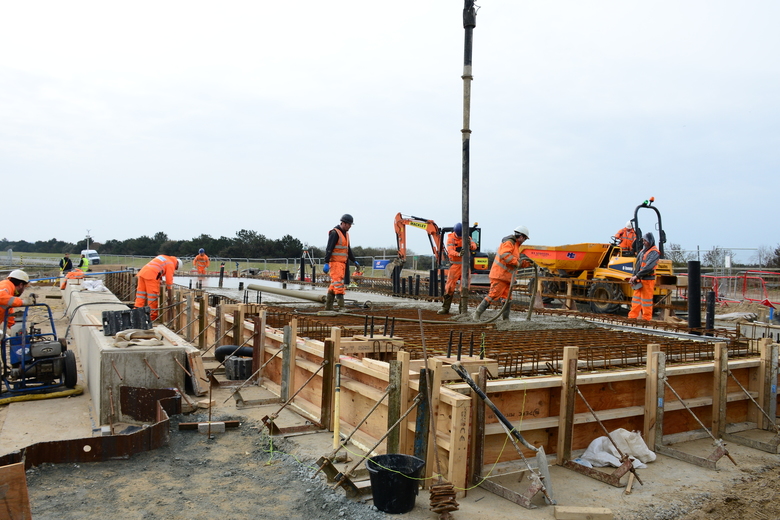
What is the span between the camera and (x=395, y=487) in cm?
403

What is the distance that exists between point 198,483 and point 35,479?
1275mm

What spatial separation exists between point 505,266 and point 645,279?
3111mm

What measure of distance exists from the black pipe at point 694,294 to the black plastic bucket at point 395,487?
6.36m

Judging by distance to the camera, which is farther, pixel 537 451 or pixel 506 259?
pixel 506 259

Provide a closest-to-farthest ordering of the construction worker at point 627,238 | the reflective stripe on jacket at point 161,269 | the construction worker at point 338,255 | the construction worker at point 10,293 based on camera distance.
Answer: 1. the construction worker at point 10,293
2. the construction worker at point 338,255
3. the reflective stripe on jacket at point 161,269
4. the construction worker at point 627,238

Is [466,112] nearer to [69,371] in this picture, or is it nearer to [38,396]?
[69,371]

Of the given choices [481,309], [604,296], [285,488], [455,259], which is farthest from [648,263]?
[285,488]

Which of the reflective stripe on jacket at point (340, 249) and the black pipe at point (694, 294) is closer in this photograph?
the black pipe at point (694, 294)

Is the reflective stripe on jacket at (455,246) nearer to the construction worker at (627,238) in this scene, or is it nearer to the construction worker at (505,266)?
the construction worker at (505,266)

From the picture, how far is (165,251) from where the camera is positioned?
13172 millimetres

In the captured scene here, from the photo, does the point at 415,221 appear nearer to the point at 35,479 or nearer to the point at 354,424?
the point at 354,424

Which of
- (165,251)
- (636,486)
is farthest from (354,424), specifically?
(165,251)

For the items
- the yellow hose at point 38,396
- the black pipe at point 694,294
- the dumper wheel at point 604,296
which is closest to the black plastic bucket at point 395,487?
the yellow hose at point 38,396

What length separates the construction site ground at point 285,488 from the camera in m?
4.20
